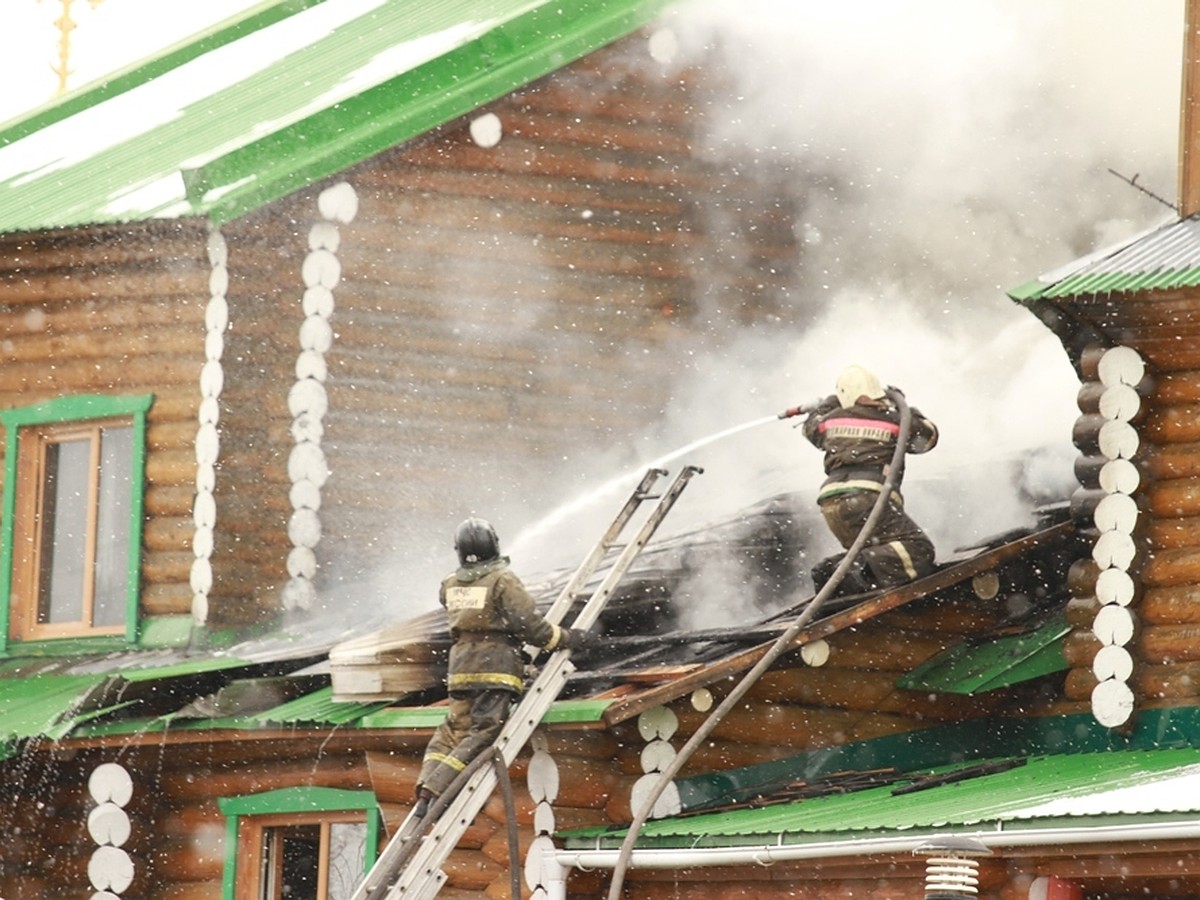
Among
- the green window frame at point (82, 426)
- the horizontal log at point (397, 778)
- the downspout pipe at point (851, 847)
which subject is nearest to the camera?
the downspout pipe at point (851, 847)

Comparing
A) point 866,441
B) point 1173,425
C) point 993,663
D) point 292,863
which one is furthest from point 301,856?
point 1173,425

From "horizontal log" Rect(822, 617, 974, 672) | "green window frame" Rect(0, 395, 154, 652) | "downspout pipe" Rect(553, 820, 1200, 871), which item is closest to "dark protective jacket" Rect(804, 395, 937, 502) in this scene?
"horizontal log" Rect(822, 617, 974, 672)

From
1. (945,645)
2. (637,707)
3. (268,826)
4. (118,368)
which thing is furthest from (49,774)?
(945,645)

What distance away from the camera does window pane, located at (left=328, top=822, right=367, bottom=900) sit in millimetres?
13492

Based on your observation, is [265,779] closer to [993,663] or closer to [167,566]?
[167,566]

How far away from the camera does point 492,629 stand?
11.6 m

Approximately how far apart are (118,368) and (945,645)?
6.20m

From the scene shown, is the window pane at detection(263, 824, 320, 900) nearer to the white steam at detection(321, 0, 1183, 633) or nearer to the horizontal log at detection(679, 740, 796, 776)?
the white steam at detection(321, 0, 1183, 633)

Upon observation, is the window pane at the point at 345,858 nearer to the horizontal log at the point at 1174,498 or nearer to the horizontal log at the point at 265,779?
the horizontal log at the point at 265,779

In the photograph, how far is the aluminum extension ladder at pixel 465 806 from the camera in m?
11.1

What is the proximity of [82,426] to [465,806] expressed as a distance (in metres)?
5.61

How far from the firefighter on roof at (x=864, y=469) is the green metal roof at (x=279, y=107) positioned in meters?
4.38

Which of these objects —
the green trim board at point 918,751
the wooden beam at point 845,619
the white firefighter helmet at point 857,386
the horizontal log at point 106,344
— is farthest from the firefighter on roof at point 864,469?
the horizontal log at point 106,344

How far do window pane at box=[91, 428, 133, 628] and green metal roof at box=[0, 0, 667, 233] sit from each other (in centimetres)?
158
